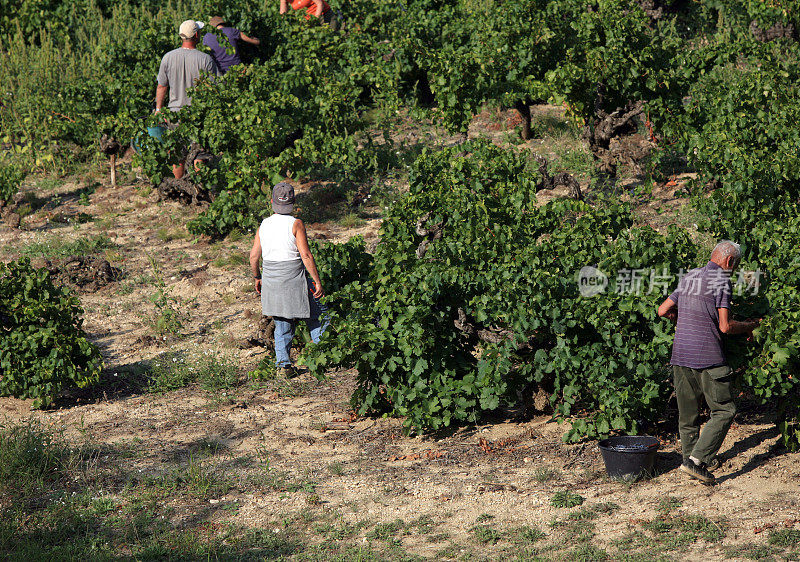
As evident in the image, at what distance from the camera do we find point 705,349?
18.3 feet

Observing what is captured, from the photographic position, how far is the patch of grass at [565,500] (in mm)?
5539

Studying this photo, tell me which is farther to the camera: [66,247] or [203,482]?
[66,247]

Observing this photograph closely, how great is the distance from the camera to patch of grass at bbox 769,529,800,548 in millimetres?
4953

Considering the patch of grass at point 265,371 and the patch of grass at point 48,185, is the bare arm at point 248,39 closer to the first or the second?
the patch of grass at point 48,185

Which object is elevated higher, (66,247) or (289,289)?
(66,247)

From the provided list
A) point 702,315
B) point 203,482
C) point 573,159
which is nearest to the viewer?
point 702,315

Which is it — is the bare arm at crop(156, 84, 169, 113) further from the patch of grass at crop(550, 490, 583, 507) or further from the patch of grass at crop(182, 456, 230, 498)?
the patch of grass at crop(550, 490, 583, 507)

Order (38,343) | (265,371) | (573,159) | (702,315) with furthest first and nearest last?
(573,159) < (265,371) < (38,343) < (702,315)

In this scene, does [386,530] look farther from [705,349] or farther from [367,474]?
[705,349]

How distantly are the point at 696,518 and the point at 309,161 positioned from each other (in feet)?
21.1

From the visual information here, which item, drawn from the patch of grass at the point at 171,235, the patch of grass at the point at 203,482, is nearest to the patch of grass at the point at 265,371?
the patch of grass at the point at 203,482

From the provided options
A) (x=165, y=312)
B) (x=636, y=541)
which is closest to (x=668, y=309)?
(x=636, y=541)

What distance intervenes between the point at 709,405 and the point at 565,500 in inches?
41.7

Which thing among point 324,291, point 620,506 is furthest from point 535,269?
point 324,291
